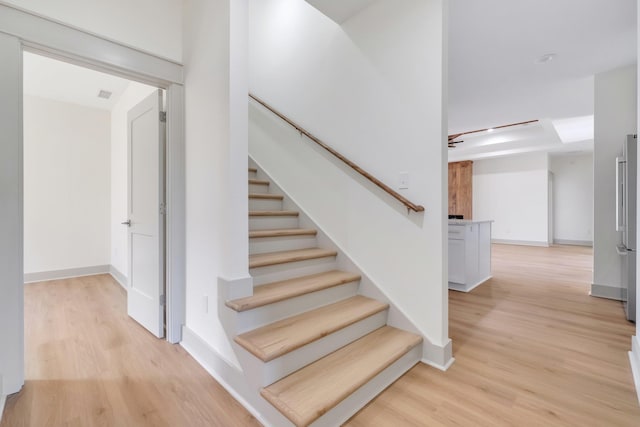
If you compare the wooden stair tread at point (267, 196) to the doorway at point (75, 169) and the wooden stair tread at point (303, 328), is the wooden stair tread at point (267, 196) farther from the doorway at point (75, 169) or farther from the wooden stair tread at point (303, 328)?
the doorway at point (75, 169)

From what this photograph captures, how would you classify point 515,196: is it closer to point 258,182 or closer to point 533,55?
point 533,55

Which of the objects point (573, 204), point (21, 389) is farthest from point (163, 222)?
point (573, 204)

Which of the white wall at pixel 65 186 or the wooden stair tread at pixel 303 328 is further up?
the white wall at pixel 65 186

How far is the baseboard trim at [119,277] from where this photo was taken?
4020 mm

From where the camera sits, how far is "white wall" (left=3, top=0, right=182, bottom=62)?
1813 millimetres

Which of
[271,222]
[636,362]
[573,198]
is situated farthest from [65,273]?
[573,198]

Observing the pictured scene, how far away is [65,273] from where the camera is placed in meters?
4.45

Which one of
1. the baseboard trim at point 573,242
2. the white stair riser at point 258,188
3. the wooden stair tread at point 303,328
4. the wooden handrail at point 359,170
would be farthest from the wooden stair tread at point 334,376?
the baseboard trim at point 573,242

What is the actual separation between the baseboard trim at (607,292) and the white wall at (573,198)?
5.98m

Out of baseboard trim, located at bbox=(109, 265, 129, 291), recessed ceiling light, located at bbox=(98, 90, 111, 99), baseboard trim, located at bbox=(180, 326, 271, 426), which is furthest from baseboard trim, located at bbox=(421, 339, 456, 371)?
recessed ceiling light, located at bbox=(98, 90, 111, 99)

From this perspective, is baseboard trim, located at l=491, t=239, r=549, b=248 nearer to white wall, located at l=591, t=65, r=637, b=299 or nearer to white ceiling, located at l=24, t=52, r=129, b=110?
white wall, located at l=591, t=65, r=637, b=299

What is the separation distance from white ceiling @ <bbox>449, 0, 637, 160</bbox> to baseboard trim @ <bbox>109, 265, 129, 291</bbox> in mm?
4921

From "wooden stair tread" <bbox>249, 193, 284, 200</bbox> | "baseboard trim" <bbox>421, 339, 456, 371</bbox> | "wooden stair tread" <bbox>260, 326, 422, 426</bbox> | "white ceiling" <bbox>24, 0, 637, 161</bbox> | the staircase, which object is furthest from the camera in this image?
"wooden stair tread" <bbox>249, 193, 284, 200</bbox>

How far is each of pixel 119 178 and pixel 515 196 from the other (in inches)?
375
